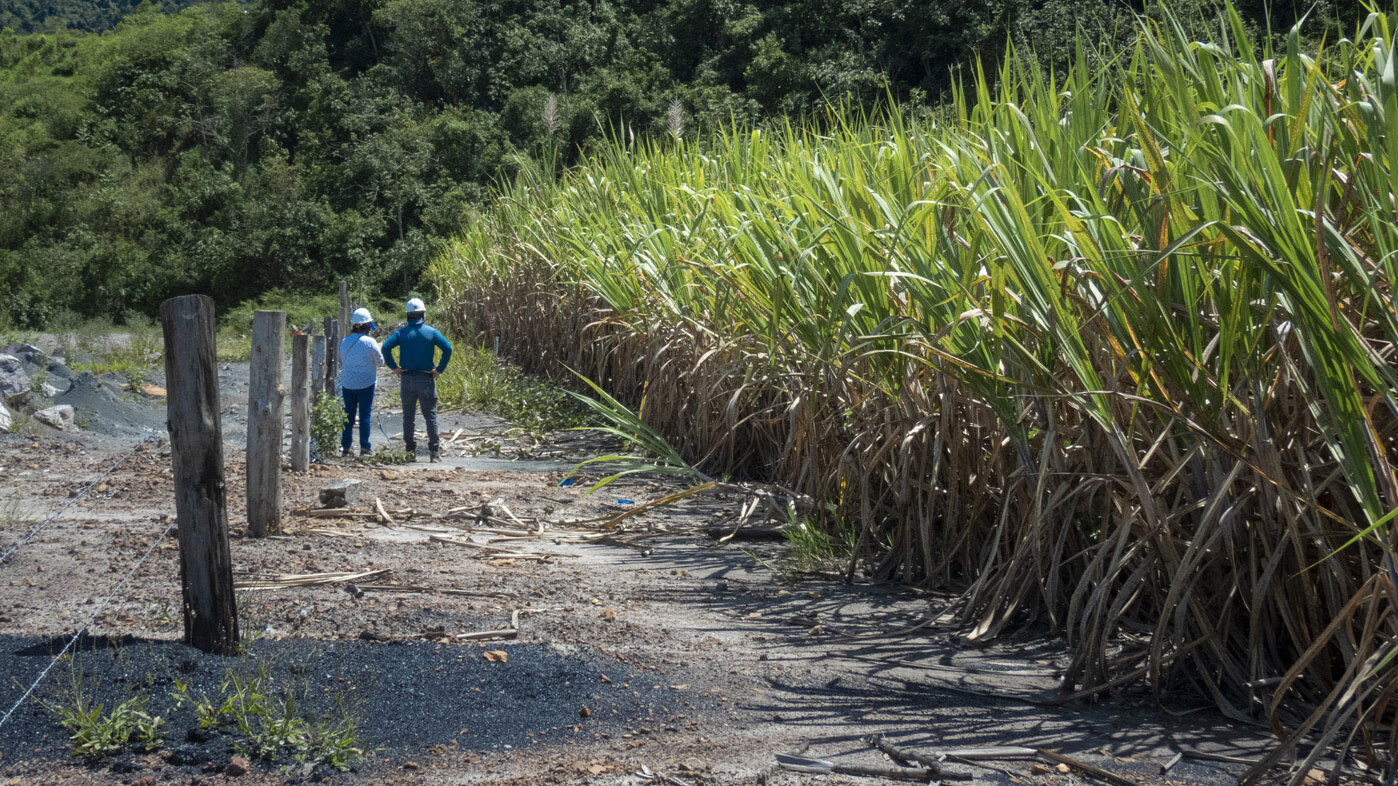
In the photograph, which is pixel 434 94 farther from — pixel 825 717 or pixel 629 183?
pixel 825 717

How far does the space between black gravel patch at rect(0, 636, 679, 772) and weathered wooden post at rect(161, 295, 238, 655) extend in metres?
0.12

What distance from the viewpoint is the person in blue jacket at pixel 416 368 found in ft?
29.0

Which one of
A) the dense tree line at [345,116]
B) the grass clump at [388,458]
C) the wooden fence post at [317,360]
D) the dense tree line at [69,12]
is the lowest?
the grass clump at [388,458]

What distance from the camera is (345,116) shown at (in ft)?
118

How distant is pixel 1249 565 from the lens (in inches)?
108

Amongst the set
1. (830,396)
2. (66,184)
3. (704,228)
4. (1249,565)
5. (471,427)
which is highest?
(66,184)

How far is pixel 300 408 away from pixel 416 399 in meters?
1.82

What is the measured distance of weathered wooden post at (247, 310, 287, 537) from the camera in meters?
5.29

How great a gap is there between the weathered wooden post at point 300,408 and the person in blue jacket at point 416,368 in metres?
1.43

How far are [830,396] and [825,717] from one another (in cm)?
172

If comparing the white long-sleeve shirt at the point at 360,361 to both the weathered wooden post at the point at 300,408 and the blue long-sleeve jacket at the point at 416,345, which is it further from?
the weathered wooden post at the point at 300,408

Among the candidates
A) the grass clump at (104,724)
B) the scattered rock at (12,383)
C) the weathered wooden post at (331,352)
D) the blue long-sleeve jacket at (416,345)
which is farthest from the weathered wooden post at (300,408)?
the scattered rock at (12,383)

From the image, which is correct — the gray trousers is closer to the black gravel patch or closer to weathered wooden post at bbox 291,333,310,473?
weathered wooden post at bbox 291,333,310,473

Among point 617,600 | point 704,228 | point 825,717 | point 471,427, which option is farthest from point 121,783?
point 471,427
